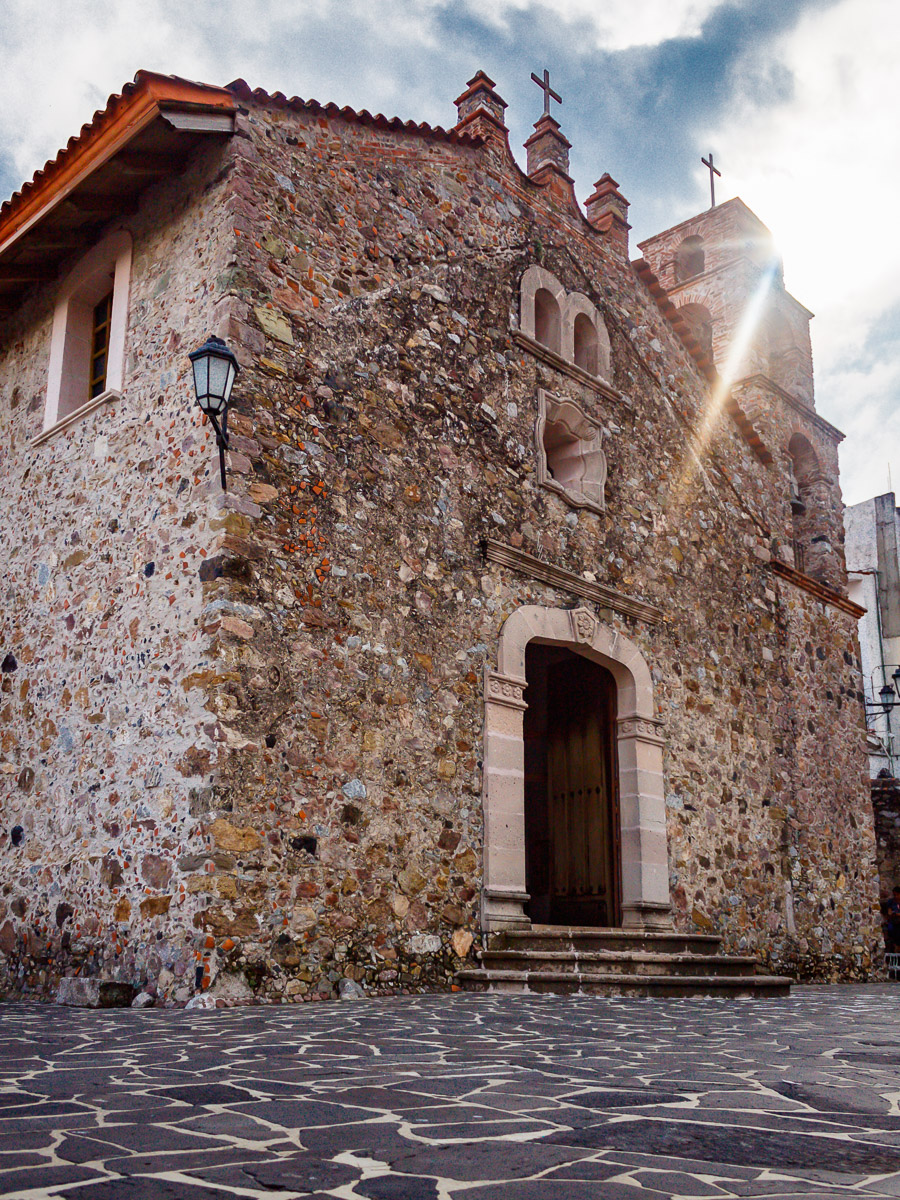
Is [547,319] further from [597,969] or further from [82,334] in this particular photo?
[597,969]

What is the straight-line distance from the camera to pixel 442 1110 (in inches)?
99.0

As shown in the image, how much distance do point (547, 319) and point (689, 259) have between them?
6.05 meters

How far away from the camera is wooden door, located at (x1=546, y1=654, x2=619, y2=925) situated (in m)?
8.72

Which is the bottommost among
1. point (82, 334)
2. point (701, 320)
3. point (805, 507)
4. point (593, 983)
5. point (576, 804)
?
point (593, 983)

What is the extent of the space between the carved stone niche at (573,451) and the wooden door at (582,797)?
61.3 inches

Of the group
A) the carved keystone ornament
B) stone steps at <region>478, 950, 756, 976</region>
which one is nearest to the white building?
the carved keystone ornament

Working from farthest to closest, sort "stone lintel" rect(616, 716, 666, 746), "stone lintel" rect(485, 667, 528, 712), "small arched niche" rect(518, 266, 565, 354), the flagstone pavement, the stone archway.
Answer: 1. "small arched niche" rect(518, 266, 565, 354)
2. "stone lintel" rect(616, 716, 666, 746)
3. "stone lintel" rect(485, 667, 528, 712)
4. the stone archway
5. the flagstone pavement

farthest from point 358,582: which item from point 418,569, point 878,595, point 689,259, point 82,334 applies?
point 878,595

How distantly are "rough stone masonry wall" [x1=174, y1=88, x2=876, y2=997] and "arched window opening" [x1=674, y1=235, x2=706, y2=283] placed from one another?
4.15 meters

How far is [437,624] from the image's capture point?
717cm

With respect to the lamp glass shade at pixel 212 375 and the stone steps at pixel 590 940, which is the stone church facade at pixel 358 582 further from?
the lamp glass shade at pixel 212 375

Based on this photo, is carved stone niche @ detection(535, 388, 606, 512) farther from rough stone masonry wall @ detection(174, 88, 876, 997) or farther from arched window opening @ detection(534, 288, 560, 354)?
arched window opening @ detection(534, 288, 560, 354)

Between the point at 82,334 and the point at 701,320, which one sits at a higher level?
the point at 701,320

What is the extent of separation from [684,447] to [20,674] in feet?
21.4
